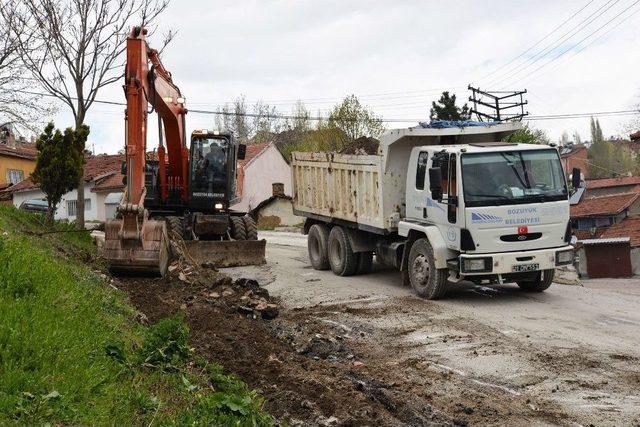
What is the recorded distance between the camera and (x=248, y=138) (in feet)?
262

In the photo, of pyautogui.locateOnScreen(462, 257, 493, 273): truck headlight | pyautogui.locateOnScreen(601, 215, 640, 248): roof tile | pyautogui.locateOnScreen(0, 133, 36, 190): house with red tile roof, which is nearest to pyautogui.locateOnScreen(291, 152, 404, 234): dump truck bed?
pyautogui.locateOnScreen(462, 257, 493, 273): truck headlight

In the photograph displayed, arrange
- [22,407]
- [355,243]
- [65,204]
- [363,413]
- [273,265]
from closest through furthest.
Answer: [22,407] < [363,413] < [355,243] < [273,265] < [65,204]

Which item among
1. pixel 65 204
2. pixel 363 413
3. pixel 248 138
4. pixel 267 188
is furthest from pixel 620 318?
pixel 248 138

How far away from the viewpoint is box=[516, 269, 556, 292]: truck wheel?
12625 mm

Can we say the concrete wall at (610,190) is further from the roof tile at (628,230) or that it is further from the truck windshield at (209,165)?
the truck windshield at (209,165)

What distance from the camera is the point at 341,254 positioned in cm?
1608

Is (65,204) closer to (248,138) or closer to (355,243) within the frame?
(248,138)

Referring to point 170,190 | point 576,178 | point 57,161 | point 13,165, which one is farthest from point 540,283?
point 13,165

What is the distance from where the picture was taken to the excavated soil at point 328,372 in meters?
6.20

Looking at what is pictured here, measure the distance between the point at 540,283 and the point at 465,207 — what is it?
2.37 metres

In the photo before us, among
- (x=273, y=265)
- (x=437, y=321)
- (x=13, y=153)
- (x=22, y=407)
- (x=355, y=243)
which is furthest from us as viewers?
(x=13, y=153)

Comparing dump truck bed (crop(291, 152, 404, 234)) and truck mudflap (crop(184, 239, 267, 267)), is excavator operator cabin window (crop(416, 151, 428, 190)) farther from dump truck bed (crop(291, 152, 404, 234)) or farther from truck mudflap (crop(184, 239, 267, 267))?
truck mudflap (crop(184, 239, 267, 267))

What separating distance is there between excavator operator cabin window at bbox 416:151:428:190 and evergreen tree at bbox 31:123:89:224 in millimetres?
10260

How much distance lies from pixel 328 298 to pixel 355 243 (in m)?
2.88
